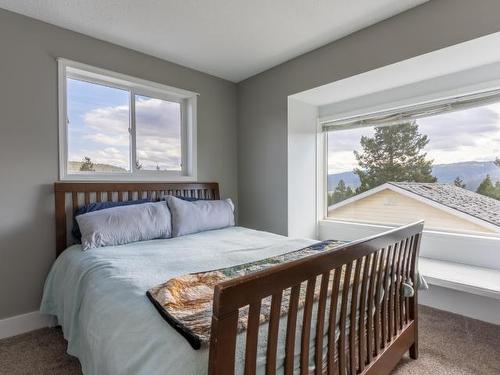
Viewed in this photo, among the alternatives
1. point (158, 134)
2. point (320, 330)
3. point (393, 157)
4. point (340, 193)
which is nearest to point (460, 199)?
point (393, 157)

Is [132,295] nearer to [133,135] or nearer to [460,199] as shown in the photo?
[133,135]

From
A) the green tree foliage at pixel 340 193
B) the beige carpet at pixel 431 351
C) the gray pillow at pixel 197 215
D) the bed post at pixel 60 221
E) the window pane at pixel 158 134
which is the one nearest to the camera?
the beige carpet at pixel 431 351

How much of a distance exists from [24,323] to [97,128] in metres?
1.71

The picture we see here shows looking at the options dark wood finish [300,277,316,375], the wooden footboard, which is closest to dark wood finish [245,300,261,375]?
the wooden footboard

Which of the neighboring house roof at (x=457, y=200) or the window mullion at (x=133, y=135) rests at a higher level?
the window mullion at (x=133, y=135)

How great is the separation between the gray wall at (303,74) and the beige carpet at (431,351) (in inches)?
63.8

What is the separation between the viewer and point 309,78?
9.27ft

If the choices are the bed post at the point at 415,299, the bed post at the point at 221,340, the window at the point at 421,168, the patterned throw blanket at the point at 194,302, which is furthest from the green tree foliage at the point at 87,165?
the bed post at the point at 415,299

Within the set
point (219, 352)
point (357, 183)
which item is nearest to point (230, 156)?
point (357, 183)

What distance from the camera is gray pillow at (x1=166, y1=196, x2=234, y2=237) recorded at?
2.51m

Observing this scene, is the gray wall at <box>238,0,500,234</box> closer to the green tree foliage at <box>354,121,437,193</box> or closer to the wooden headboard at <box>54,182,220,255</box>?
the wooden headboard at <box>54,182,220,255</box>

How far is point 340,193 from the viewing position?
3.42 metres

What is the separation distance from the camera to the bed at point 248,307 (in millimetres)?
819

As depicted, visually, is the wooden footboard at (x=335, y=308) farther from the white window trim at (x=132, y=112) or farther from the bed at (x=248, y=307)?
the white window trim at (x=132, y=112)
